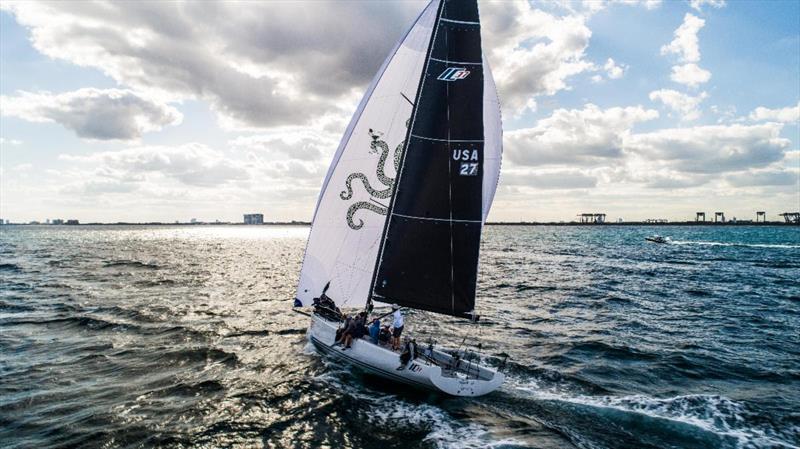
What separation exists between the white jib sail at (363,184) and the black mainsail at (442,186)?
1.33 meters

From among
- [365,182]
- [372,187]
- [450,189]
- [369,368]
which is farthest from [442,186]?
[369,368]

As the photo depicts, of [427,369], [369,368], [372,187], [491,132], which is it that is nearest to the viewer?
[427,369]

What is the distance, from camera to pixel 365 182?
1644 cm

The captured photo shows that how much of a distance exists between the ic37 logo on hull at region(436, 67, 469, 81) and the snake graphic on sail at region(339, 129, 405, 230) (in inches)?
112

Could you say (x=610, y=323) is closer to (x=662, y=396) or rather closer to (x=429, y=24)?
(x=662, y=396)

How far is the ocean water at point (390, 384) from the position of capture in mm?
12141

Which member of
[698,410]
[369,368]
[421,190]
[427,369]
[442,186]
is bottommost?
[698,410]

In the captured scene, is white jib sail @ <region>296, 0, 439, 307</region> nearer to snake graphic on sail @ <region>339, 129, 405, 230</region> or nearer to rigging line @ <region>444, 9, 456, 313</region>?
snake graphic on sail @ <region>339, 129, 405, 230</region>

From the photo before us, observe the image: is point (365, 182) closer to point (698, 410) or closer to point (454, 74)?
point (454, 74)

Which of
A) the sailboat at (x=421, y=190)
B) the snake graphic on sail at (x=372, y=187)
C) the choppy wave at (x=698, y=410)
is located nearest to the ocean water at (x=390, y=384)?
the choppy wave at (x=698, y=410)

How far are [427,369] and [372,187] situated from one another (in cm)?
682

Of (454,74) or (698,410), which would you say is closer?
(698,410)

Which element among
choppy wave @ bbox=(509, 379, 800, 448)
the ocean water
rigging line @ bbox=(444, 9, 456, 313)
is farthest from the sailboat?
choppy wave @ bbox=(509, 379, 800, 448)

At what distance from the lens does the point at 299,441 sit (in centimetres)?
1180
